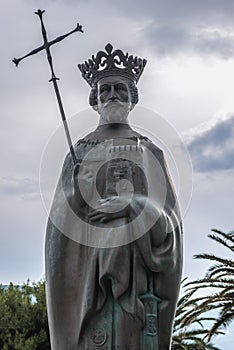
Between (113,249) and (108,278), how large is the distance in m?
0.35

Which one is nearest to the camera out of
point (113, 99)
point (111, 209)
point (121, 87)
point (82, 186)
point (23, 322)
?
point (111, 209)

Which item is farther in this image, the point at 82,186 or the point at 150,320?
the point at 82,186

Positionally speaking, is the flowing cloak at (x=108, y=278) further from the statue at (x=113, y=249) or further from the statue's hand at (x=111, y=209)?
the statue's hand at (x=111, y=209)

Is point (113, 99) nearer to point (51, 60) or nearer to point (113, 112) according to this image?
point (113, 112)

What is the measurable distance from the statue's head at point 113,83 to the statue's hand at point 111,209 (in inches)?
61.6

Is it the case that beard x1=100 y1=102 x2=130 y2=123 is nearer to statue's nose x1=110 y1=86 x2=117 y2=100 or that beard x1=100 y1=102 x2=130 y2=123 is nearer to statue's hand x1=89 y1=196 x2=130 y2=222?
statue's nose x1=110 y1=86 x2=117 y2=100

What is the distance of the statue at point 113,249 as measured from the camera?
8820 mm

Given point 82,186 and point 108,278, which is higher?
point 82,186

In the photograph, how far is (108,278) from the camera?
8.89m

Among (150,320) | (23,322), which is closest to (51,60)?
(150,320)

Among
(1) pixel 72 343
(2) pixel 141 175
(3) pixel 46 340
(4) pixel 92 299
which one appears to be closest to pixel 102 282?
(4) pixel 92 299

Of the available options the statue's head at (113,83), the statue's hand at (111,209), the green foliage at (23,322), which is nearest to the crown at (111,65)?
the statue's head at (113,83)

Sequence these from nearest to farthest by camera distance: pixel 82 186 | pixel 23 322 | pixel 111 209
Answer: pixel 111 209 < pixel 82 186 < pixel 23 322

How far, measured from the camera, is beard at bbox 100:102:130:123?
406 inches
